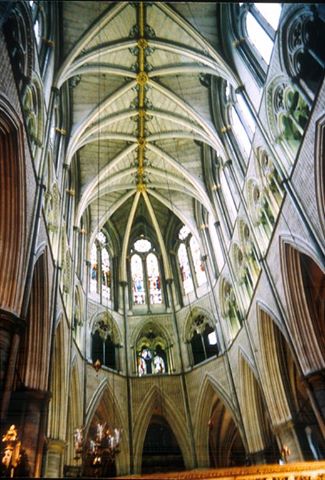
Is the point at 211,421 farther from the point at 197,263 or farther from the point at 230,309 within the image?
the point at 197,263

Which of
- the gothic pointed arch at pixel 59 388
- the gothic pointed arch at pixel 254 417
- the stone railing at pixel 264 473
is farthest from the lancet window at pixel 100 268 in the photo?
the stone railing at pixel 264 473

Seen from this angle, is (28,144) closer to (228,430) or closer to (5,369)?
(5,369)

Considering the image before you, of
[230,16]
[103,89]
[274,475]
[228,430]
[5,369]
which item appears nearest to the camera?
[274,475]

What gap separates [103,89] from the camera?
1866 cm

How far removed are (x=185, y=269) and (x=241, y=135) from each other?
9.66m

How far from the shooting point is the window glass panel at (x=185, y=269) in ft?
75.8

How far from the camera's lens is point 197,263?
2327 centimetres

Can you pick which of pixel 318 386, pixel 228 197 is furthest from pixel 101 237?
pixel 318 386

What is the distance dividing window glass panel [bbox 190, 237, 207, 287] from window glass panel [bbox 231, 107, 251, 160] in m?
7.87

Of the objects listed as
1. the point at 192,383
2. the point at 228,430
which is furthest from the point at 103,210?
the point at 228,430

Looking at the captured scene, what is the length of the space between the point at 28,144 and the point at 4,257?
3232 millimetres

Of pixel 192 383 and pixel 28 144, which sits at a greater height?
pixel 28 144

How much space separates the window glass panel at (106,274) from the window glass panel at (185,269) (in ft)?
14.4

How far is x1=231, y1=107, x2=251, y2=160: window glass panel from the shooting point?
16.0m
